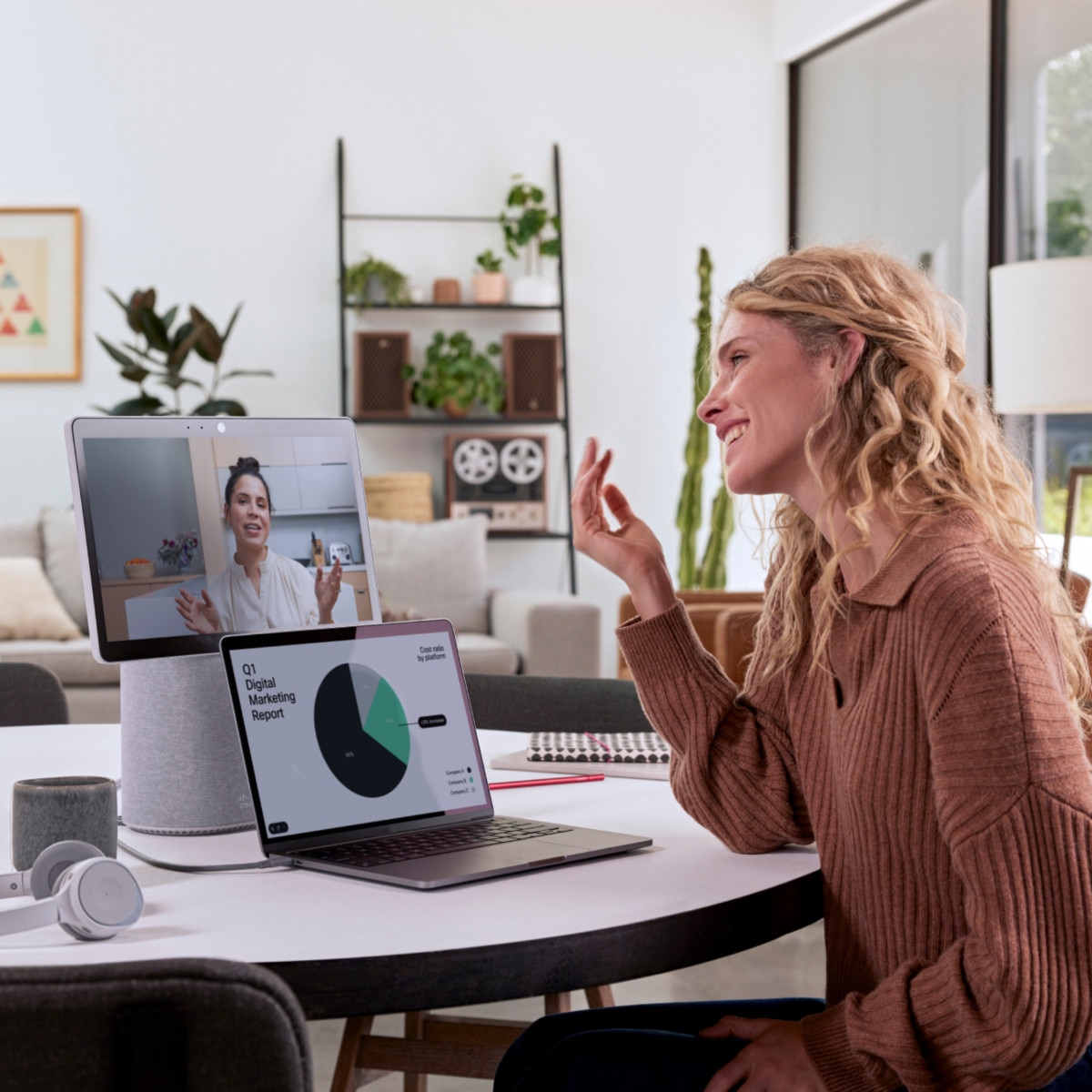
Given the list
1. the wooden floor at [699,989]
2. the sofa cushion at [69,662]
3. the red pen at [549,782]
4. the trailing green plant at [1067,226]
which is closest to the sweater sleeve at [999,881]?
the red pen at [549,782]

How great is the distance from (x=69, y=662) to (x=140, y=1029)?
3859 mm

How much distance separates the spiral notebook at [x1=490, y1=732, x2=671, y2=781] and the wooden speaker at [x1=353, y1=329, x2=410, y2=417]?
4.09m

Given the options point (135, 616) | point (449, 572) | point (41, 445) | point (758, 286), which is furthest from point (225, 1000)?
point (41, 445)

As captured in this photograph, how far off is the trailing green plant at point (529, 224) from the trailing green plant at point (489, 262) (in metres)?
0.07

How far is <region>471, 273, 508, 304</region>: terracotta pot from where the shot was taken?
5617 millimetres

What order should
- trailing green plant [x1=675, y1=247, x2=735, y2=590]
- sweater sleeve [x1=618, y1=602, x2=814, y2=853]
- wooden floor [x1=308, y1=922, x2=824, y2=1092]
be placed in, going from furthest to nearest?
trailing green plant [x1=675, y1=247, x2=735, y2=590] < wooden floor [x1=308, y1=922, x2=824, y2=1092] < sweater sleeve [x1=618, y1=602, x2=814, y2=853]

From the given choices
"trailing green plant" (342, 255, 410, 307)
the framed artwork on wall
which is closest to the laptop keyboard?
"trailing green plant" (342, 255, 410, 307)

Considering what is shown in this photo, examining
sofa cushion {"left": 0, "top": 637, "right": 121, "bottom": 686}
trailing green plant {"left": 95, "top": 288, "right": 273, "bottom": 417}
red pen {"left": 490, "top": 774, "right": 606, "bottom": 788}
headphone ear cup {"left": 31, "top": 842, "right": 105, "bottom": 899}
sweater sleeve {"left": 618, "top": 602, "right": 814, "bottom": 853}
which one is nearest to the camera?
headphone ear cup {"left": 31, "top": 842, "right": 105, "bottom": 899}

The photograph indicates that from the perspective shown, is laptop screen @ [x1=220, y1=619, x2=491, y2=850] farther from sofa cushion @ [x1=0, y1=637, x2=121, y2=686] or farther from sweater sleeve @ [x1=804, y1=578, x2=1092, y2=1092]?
sofa cushion @ [x1=0, y1=637, x2=121, y2=686]

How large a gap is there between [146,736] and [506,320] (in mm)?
4758

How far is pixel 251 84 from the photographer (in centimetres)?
563

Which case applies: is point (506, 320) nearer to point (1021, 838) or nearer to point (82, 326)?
point (82, 326)

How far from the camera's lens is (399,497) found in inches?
215

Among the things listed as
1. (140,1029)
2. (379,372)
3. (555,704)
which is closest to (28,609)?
(379,372)
